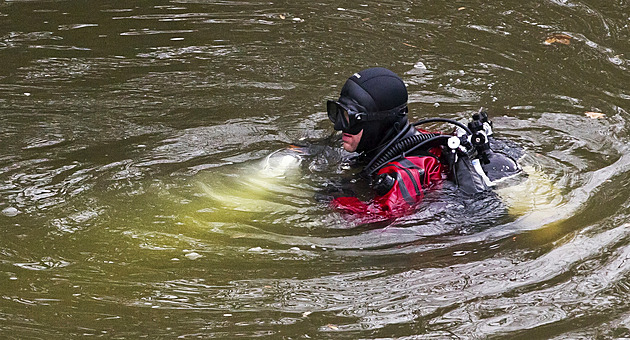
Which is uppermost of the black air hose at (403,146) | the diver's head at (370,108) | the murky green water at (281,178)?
the diver's head at (370,108)

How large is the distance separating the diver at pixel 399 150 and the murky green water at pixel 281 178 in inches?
6.6

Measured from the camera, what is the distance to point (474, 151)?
4555 millimetres

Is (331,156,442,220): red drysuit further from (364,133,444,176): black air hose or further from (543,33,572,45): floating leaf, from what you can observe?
(543,33,572,45): floating leaf

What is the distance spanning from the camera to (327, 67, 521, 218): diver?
448 centimetres

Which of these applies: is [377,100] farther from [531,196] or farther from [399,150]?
[531,196]

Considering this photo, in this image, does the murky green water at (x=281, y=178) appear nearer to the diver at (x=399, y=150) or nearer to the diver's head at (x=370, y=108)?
the diver at (x=399, y=150)

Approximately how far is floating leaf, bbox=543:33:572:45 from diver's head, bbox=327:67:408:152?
11.8 feet

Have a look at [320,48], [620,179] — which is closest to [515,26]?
[320,48]

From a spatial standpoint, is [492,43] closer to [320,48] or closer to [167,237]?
[320,48]

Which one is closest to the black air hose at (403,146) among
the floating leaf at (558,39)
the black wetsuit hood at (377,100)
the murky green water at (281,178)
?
the black wetsuit hood at (377,100)

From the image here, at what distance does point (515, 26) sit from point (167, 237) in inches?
196

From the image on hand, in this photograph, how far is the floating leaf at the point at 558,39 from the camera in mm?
7672

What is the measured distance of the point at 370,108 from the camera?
4605mm

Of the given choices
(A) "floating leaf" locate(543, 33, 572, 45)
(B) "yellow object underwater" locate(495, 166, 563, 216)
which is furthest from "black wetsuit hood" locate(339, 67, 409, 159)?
(A) "floating leaf" locate(543, 33, 572, 45)
